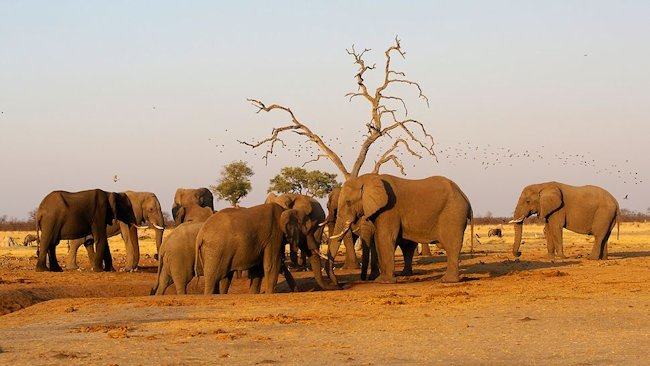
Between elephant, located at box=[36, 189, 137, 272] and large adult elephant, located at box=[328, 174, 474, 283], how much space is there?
9.02m

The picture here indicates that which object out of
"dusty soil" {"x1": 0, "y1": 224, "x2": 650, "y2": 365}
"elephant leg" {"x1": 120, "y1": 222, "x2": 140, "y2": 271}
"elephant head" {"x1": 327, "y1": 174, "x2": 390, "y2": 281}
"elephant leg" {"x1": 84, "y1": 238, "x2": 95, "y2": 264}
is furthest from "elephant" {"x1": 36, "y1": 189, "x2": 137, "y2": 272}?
"elephant head" {"x1": 327, "y1": 174, "x2": 390, "y2": 281}

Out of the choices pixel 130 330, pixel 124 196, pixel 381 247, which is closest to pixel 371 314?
pixel 130 330

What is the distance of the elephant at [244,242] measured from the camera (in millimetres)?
18859

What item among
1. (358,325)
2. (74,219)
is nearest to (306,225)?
(358,325)

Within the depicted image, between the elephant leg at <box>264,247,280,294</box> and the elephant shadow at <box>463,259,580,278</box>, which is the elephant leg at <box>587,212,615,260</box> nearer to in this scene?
the elephant shadow at <box>463,259,580,278</box>

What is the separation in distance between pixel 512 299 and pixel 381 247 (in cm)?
613

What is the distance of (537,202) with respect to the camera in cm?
3158

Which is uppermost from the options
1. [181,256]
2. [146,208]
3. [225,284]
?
[146,208]

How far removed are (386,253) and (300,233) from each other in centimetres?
295

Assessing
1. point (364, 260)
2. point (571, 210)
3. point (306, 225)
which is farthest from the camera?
point (571, 210)

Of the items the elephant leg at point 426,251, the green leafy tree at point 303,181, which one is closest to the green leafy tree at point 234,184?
the green leafy tree at point 303,181

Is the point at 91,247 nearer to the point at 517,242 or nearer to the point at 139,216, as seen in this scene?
the point at 139,216

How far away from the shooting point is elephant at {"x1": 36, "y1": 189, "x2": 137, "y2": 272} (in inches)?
1140

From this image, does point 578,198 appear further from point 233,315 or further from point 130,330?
point 130,330
